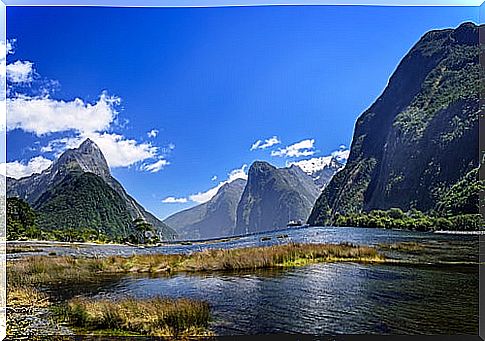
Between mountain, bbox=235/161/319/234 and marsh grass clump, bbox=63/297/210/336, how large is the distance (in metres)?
1.03

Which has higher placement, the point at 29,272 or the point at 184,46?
the point at 184,46

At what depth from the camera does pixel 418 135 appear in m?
7.45

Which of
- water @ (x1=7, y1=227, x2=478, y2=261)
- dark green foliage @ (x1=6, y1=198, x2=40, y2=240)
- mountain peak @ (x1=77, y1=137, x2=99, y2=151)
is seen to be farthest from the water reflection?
mountain peak @ (x1=77, y1=137, x2=99, y2=151)

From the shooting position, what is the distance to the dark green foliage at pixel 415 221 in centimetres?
726

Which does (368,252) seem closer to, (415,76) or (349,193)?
(349,193)

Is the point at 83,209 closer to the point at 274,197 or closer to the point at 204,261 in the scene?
the point at 204,261

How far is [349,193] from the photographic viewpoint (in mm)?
7512

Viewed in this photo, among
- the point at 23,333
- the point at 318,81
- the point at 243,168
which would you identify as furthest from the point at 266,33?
the point at 23,333

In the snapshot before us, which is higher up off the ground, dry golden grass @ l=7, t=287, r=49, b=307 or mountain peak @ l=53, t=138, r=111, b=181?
mountain peak @ l=53, t=138, r=111, b=181

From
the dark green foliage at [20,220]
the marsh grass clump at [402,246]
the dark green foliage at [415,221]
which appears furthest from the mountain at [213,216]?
the marsh grass clump at [402,246]

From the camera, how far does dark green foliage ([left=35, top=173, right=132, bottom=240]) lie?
747 centimetres

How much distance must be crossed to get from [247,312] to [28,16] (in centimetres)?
386

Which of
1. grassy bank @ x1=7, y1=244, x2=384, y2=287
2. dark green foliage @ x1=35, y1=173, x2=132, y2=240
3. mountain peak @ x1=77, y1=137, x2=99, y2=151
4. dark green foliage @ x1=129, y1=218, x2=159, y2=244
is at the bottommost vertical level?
grassy bank @ x1=7, y1=244, x2=384, y2=287

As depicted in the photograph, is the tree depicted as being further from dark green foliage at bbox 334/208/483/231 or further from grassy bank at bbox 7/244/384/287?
dark green foliage at bbox 334/208/483/231
